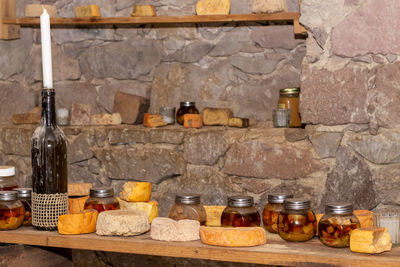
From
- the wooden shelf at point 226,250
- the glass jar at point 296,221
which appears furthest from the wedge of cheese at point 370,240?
the glass jar at point 296,221

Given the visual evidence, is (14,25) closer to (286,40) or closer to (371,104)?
(286,40)

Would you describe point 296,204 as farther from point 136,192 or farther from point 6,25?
point 6,25

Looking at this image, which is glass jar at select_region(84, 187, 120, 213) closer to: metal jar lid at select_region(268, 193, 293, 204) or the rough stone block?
metal jar lid at select_region(268, 193, 293, 204)

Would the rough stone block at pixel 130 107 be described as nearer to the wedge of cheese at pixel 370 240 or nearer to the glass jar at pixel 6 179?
the glass jar at pixel 6 179

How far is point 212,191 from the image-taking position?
2.77 meters

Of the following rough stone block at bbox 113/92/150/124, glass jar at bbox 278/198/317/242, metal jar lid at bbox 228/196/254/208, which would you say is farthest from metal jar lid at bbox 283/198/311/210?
rough stone block at bbox 113/92/150/124

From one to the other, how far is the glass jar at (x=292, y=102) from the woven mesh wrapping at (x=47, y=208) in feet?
4.75

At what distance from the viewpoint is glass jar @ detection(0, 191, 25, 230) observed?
1.52 metres

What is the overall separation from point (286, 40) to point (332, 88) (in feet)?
2.43

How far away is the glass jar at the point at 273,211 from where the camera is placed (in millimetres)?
1516

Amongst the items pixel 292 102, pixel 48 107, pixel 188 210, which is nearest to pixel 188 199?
pixel 188 210

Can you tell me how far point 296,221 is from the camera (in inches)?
55.3

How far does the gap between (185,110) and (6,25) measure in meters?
1.19

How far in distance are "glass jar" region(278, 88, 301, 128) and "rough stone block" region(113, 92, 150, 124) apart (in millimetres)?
782
